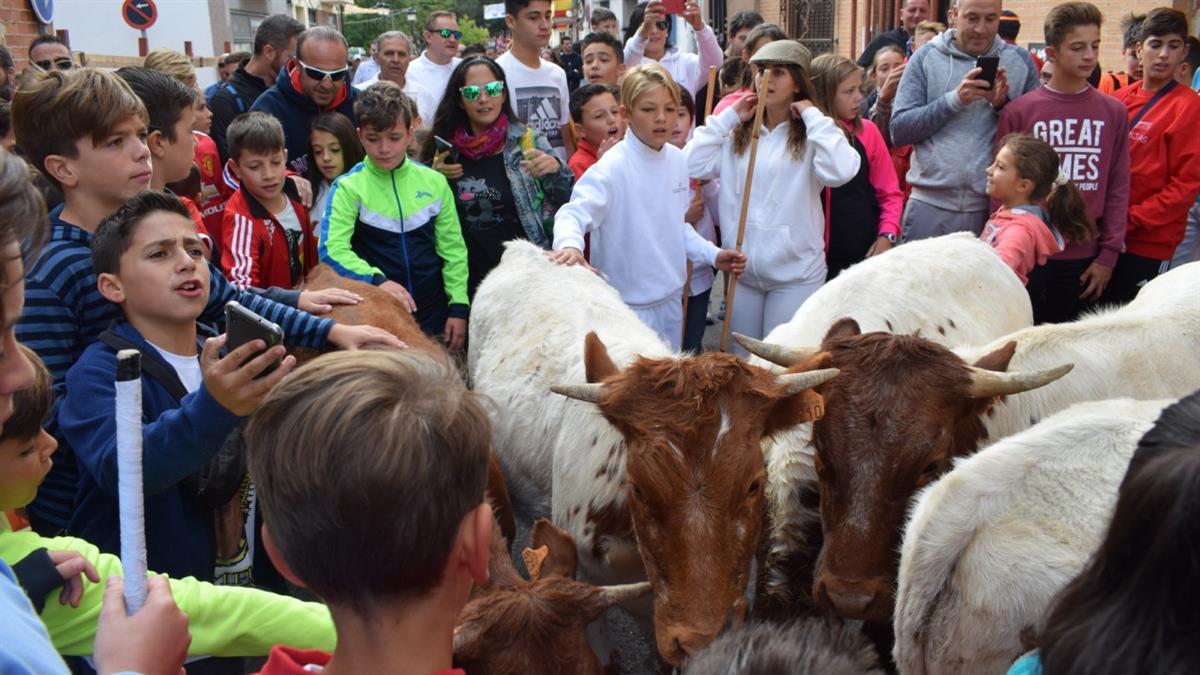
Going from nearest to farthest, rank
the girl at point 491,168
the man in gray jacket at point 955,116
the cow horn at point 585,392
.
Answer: the cow horn at point 585,392 < the girl at point 491,168 < the man in gray jacket at point 955,116

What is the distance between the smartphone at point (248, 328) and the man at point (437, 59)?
589cm

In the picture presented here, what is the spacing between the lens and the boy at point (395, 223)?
506 cm

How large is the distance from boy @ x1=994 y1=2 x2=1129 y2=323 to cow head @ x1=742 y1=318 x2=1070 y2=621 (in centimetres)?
344

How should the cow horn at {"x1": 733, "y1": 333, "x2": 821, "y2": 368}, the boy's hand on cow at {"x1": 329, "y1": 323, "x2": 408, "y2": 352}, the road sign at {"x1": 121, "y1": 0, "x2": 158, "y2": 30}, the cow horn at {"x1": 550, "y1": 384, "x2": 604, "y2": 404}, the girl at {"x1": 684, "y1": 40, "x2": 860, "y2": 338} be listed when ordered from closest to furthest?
the cow horn at {"x1": 550, "y1": 384, "x2": 604, "y2": 404}
the boy's hand on cow at {"x1": 329, "y1": 323, "x2": 408, "y2": 352}
the cow horn at {"x1": 733, "y1": 333, "x2": 821, "y2": 368}
the girl at {"x1": 684, "y1": 40, "x2": 860, "y2": 338}
the road sign at {"x1": 121, "y1": 0, "x2": 158, "y2": 30}

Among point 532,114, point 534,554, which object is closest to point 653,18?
point 532,114

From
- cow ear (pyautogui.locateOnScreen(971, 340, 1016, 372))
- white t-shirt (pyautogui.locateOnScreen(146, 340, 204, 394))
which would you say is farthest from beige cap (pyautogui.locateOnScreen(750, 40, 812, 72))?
white t-shirt (pyautogui.locateOnScreen(146, 340, 204, 394))

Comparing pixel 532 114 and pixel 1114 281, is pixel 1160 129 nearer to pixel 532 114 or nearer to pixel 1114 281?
pixel 1114 281

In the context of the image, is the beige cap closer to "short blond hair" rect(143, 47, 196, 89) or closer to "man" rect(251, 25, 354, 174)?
"man" rect(251, 25, 354, 174)

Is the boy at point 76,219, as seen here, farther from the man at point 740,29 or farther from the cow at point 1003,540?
the man at point 740,29

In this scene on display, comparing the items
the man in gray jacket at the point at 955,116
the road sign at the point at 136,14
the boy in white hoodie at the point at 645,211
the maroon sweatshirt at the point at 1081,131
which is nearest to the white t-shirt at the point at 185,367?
the boy in white hoodie at the point at 645,211

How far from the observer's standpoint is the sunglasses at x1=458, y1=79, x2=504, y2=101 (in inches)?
219

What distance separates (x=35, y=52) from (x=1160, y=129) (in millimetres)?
9332

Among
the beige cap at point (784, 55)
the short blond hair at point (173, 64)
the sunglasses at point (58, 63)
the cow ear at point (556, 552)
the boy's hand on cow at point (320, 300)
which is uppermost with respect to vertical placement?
the sunglasses at point (58, 63)

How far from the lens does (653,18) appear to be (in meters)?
9.30
